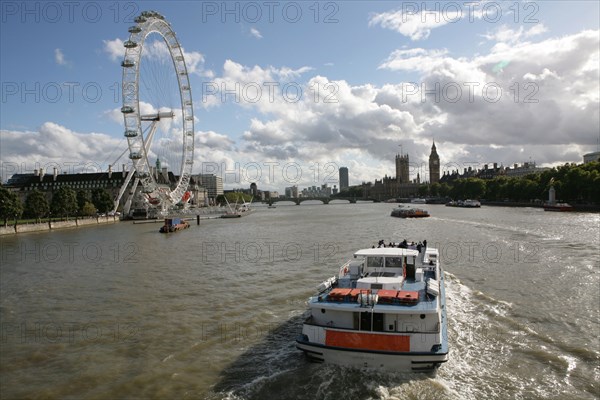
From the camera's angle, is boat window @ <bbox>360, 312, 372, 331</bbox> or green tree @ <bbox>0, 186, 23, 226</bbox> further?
green tree @ <bbox>0, 186, 23, 226</bbox>

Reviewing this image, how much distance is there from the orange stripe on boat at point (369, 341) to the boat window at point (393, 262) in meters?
5.40

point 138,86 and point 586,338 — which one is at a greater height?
point 138,86

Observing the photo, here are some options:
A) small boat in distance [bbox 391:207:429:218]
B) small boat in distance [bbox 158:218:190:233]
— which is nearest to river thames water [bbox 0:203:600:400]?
small boat in distance [bbox 158:218:190:233]

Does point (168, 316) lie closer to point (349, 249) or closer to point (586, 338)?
point (586, 338)

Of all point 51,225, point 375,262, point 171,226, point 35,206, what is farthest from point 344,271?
point 35,206

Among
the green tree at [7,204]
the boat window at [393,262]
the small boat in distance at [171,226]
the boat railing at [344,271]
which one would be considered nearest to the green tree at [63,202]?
the green tree at [7,204]

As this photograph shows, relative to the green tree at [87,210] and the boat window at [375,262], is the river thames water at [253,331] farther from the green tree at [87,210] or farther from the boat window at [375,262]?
the green tree at [87,210]

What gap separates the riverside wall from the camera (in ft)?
232

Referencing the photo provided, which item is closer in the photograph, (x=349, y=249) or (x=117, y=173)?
(x=349, y=249)

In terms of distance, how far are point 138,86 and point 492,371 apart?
87.4m

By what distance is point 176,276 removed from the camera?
3020cm

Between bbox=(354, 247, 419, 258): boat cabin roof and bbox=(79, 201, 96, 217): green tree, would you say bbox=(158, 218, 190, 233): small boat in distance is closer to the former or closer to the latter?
bbox=(79, 201, 96, 217): green tree

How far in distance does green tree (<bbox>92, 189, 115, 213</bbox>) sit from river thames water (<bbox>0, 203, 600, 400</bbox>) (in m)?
87.6

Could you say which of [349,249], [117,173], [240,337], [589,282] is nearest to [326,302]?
[240,337]
